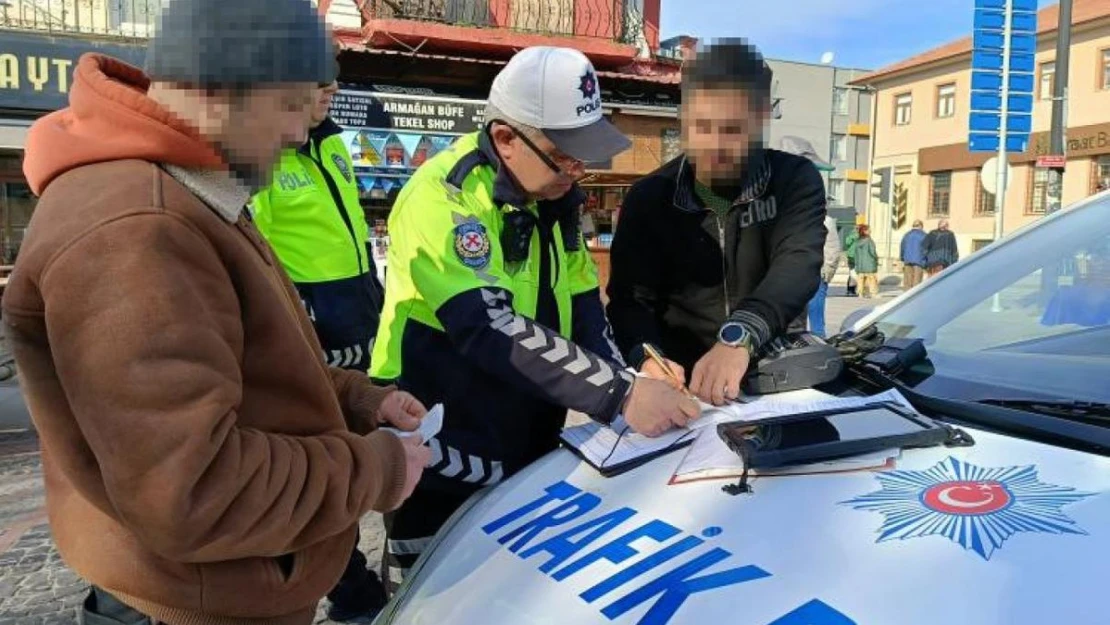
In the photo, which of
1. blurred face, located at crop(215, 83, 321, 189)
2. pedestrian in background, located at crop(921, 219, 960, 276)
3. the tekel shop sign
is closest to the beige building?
pedestrian in background, located at crop(921, 219, 960, 276)

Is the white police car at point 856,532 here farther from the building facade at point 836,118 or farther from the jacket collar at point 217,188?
the building facade at point 836,118

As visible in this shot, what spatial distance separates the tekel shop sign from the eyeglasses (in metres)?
8.74

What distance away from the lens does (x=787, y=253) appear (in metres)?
2.34

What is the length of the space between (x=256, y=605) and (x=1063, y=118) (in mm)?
11520

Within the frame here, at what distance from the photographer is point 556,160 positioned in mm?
1899

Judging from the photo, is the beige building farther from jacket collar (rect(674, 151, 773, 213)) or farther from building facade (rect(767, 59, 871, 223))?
jacket collar (rect(674, 151, 773, 213))

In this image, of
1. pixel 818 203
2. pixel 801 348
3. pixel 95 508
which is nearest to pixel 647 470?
pixel 801 348

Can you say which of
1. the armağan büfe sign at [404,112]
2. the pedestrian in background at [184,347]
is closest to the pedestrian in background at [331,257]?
the pedestrian in background at [184,347]

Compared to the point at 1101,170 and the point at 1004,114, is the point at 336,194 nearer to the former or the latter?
the point at 1004,114

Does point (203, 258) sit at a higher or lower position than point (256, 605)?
higher

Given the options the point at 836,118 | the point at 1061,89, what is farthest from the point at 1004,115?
the point at 836,118

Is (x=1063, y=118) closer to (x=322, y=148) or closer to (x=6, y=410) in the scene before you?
(x=322, y=148)

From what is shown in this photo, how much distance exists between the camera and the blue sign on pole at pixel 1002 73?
473 inches

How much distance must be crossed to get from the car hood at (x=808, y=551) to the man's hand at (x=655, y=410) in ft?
0.48
